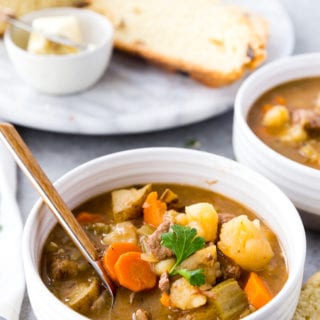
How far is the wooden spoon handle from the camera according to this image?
8.98 ft

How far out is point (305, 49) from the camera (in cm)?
495

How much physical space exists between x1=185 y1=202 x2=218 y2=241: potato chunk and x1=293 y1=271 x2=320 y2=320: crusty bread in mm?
518

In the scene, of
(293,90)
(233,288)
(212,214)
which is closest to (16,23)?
(293,90)

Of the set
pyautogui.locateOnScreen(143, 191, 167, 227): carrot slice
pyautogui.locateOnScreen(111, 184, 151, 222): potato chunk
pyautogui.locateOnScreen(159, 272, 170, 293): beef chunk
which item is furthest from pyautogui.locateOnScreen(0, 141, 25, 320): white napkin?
pyautogui.locateOnScreen(159, 272, 170, 293): beef chunk

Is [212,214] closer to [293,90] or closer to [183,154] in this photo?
[183,154]

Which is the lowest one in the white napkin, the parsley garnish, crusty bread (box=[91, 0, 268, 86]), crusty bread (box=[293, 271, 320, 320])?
the white napkin

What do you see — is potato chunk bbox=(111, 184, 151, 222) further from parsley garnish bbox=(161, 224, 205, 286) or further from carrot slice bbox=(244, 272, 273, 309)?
carrot slice bbox=(244, 272, 273, 309)

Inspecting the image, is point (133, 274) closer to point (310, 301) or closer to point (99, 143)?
Result: point (310, 301)

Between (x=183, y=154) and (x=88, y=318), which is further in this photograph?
(x=183, y=154)

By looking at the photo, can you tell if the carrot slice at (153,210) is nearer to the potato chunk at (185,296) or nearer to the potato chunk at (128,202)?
the potato chunk at (128,202)

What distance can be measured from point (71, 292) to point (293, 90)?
1.92m

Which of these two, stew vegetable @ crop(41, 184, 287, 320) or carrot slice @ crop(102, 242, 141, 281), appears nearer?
stew vegetable @ crop(41, 184, 287, 320)

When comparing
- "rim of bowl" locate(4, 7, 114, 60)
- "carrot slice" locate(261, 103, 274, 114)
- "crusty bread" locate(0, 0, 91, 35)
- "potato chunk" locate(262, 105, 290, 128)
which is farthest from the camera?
"crusty bread" locate(0, 0, 91, 35)

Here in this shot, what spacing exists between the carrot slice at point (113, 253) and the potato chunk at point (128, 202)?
8.5 inches
